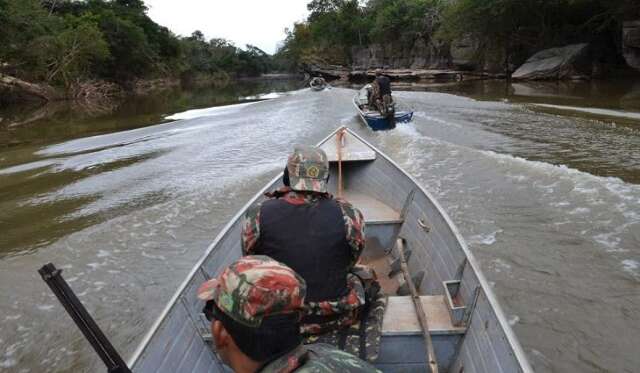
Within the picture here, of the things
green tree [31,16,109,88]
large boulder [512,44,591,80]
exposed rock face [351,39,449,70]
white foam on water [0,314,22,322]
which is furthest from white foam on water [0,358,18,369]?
exposed rock face [351,39,449,70]

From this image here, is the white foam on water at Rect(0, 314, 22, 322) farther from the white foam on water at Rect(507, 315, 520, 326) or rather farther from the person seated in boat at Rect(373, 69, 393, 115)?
the person seated in boat at Rect(373, 69, 393, 115)

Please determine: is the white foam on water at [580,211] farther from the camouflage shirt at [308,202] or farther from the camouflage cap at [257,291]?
the camouflage cap at [257,291]

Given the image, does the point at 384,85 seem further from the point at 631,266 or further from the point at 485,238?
the point at 631,266

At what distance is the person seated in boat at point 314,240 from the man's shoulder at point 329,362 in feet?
3.59

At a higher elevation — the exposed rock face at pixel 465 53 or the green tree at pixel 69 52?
the green tree at pixel 69 52

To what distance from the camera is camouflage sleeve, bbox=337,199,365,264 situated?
2.54 meters

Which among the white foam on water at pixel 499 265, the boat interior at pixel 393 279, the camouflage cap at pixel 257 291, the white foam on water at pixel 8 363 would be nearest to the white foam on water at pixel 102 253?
the white foam on water at pixel 8 363

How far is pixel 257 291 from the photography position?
4.12ft

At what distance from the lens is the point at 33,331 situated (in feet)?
15.0

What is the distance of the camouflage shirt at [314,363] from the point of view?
122 centimetres

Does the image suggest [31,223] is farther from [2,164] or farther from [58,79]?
[58,79]

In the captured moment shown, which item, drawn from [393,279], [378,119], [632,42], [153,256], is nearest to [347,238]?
[393,279]

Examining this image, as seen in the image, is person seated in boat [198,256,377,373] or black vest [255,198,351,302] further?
black vest [255,198,351,302]

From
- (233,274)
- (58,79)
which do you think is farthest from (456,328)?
(58,79)
